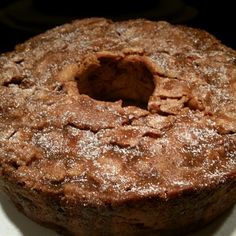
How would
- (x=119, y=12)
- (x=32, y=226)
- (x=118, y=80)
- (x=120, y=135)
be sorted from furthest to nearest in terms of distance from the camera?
(x=119, y=12)
(x=118, y=80)
(x=32, y=226)
(x=120, y=135)

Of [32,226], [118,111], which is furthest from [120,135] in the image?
[32,226]

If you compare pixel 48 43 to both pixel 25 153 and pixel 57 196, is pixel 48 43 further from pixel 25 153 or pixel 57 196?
pixel 57 196

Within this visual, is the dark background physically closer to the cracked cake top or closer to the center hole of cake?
the cracked cake top

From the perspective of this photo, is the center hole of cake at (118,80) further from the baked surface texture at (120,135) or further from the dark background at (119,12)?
the dark background at (119,12)

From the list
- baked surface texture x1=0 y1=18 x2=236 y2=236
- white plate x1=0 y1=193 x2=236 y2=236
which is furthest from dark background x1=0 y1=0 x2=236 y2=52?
white plate x1=0 y1=193 x2=236 y2=236

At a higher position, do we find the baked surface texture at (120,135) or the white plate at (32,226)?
the baked surface texture at (120,135)

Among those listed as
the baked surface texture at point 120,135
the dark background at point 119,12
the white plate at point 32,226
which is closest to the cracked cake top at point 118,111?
the baked surface texture at point 120,135

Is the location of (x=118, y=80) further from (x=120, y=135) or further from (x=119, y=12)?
(x=119, y=12)

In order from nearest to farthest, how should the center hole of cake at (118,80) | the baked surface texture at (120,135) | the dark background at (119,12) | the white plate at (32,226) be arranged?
1. the baked surface texture at (120,135)
2. the white plate at (32,226)
3. the center hole of cake at (118,80)
4. the dark background at (119,12)

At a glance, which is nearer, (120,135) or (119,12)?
(120,135)
